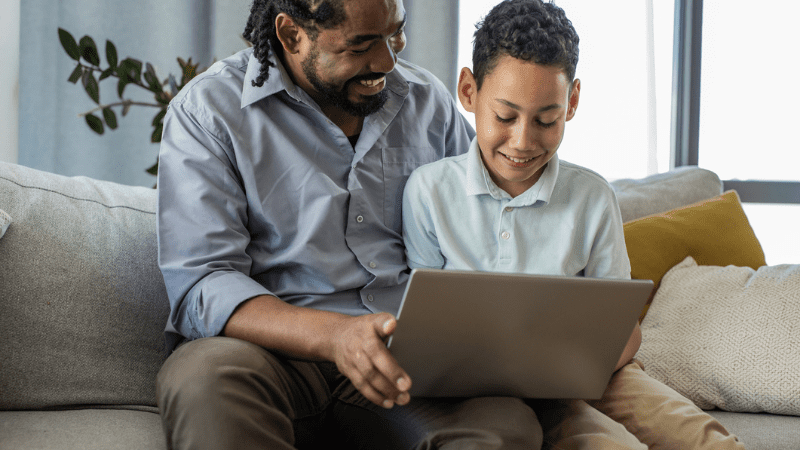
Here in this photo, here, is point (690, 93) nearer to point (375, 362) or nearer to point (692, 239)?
point (692, 239)

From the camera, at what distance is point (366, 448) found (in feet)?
3.33

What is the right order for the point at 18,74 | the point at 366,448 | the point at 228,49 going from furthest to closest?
the point at 228,49, the point at 18,74, the point at 366,448

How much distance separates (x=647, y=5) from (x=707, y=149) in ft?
2.15

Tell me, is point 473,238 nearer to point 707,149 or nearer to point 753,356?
point 753,356

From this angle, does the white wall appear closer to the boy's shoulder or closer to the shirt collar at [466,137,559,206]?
the boy's shoulder

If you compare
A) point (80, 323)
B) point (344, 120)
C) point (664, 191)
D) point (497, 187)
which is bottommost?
point (80, 323)

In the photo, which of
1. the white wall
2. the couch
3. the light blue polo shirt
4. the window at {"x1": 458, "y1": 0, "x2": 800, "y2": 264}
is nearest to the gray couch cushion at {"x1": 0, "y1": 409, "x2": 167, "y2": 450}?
the couch

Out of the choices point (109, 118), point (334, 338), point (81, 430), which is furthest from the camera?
point (109, 118)

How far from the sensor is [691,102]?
273 cm

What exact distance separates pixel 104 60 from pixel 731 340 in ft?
6.83

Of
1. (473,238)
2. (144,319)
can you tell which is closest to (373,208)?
(473,238)

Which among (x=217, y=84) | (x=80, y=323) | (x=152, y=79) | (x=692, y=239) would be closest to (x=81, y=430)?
(x=80, y=323)

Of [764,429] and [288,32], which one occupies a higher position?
[288,32]

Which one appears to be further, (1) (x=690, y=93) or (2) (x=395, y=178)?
(1) (x=690, y=93)
